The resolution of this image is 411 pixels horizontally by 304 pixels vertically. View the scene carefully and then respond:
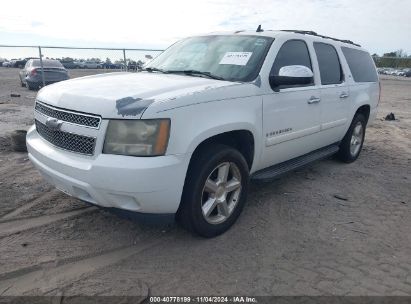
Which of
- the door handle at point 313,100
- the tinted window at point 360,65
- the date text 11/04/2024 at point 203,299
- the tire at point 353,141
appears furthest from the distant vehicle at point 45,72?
the date text 11/04/2024 at point 203,299

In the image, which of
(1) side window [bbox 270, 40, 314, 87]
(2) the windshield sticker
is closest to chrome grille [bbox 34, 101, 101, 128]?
(2) the windshield sticker

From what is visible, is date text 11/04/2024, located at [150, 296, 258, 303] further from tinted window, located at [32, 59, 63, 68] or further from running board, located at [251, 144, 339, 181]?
tinted window, located at [32, 59, 63, 68]

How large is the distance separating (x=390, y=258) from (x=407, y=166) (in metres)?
3.58

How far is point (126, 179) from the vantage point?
295 cm

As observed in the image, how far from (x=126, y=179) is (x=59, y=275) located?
932 mm

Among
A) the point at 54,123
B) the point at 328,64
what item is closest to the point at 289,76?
the point at 328,64

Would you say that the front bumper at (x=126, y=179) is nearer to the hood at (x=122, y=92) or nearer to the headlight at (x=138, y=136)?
the headlight at (x=138, y=136)

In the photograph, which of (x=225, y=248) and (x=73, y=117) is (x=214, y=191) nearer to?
(x=225, y=248)

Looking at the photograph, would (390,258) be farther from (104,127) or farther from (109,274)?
(104,127)

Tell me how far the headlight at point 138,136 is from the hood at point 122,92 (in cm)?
8

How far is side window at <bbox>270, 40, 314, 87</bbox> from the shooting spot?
13.9 ft

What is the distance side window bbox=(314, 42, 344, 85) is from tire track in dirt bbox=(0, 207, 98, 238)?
338cm

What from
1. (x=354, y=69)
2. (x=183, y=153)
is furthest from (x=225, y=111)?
(x=354, y=69)

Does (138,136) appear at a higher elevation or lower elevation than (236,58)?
lower
